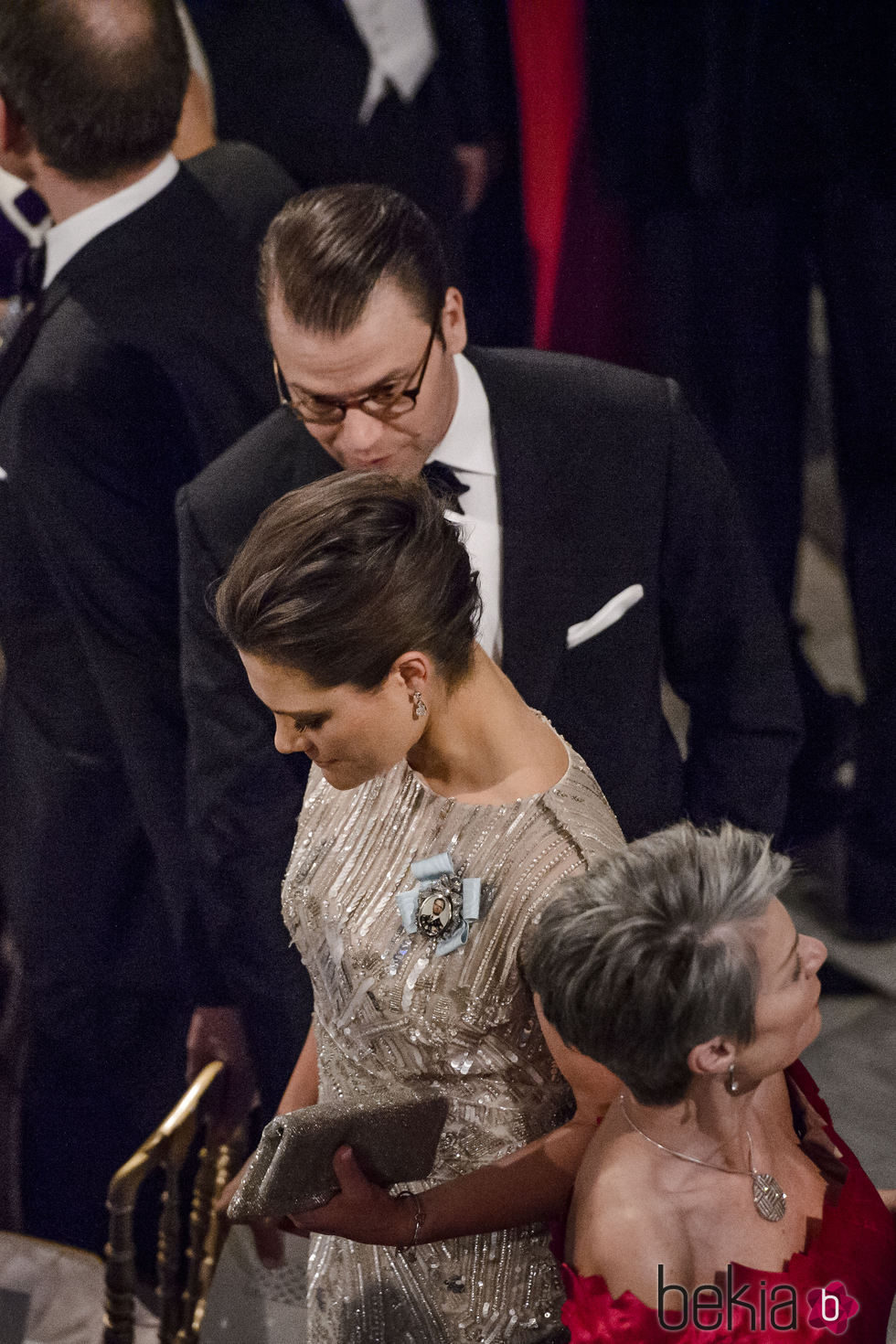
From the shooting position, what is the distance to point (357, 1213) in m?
1.58

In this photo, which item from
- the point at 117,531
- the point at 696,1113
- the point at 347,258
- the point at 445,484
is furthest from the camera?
the point at 117,531

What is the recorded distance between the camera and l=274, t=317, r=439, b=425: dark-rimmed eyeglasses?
1814mm

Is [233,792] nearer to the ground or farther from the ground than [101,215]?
nearer to the ground

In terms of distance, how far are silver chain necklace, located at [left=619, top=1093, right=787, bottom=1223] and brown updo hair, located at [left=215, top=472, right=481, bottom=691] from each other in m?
0.60

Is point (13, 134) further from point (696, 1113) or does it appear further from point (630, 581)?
point (696, 1113)

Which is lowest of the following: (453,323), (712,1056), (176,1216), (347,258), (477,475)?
(176,1216)

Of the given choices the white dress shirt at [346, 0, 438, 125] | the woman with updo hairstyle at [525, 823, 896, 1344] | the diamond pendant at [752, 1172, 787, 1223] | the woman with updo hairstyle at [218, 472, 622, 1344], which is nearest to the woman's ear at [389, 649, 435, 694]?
the woman with updo hairstyle at [218, 472, 622, 1344]

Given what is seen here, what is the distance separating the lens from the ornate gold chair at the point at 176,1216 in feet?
7.86

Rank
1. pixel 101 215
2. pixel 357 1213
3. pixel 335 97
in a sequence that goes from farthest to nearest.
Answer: pixel 101 215 < pixel 335 97 < pixel 357 1213

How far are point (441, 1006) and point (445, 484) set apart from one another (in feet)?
2.38

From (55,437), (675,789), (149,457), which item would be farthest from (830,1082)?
(55,437)

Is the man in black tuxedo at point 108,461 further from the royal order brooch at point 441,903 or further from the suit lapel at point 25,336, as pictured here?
the royal order brooch at point 441,903

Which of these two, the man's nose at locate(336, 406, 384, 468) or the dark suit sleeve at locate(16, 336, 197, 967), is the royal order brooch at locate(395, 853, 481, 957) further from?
the dark suit sleeve at locate(16, 336, 197, 967)

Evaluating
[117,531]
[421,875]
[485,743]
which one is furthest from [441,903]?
[117,531]
